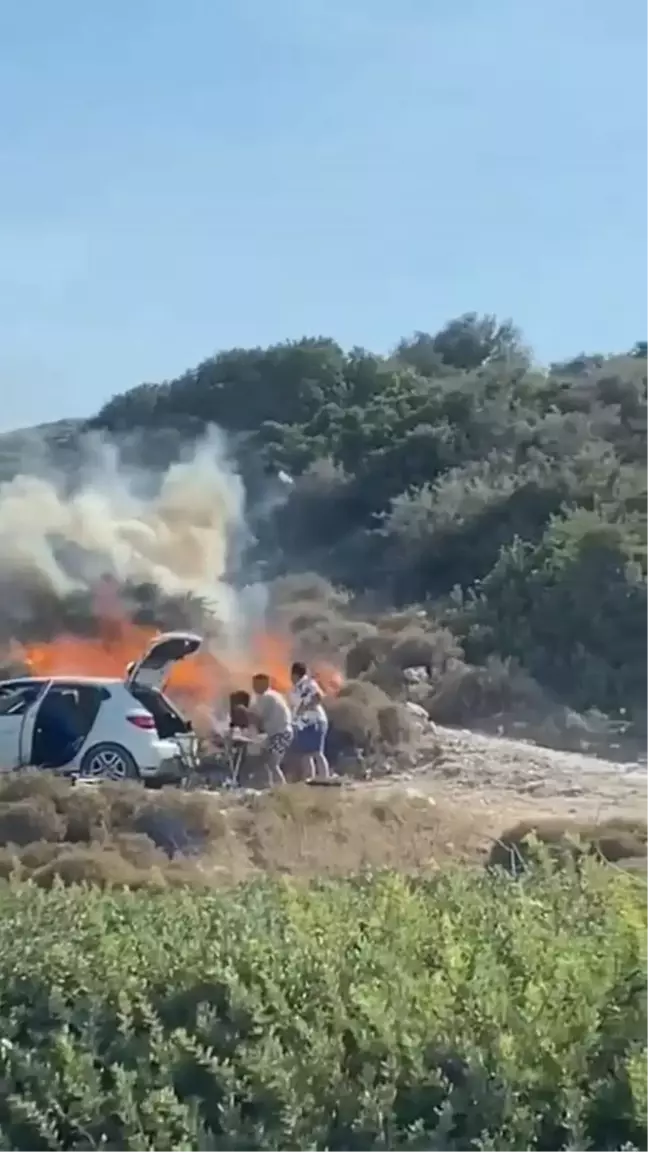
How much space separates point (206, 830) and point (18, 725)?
4.32 m

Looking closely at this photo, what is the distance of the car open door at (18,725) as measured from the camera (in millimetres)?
18312

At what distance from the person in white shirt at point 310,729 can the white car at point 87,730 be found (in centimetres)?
129

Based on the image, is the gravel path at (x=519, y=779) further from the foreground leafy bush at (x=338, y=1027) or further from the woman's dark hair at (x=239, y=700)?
the foreground leafy bush at (x=338, y=1027)

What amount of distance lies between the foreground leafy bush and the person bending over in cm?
1293

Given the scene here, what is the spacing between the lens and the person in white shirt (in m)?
18.6

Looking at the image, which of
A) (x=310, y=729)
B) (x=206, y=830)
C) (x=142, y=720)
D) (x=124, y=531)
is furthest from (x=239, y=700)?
(x=124, y=531)

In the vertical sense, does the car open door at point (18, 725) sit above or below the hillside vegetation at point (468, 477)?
below

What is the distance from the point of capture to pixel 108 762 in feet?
59.7

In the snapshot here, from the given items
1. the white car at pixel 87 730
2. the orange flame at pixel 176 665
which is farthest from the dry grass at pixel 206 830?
the orange flame at pixel 176 665

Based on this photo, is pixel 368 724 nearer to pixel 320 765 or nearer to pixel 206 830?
pixel 320 765

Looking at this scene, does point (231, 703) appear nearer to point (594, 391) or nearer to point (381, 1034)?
point (381, 1034)

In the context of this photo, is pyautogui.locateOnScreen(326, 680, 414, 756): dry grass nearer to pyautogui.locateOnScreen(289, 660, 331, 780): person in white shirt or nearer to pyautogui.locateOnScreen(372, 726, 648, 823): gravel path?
pyautogui.locateOnScreen(372, 726, 648, 823): gravel path

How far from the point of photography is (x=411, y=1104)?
15.5 ft

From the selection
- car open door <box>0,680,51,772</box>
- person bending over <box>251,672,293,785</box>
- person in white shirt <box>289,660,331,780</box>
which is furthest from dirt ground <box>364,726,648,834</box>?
car open door <box>0,680,51,772</box>
